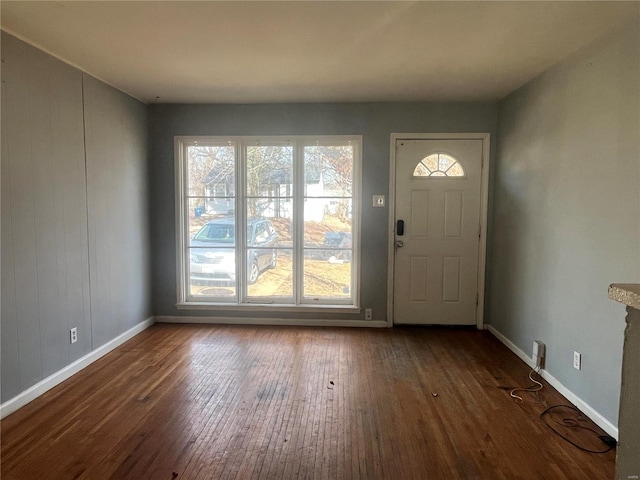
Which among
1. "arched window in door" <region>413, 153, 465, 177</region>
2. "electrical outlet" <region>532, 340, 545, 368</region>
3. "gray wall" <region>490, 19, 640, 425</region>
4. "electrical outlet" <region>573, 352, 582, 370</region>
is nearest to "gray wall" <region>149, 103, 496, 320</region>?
"arched window in door" <region>413, 153, 465, 177</region>

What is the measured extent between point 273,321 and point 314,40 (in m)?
2.86

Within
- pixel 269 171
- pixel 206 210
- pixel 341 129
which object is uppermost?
pixel 341 129

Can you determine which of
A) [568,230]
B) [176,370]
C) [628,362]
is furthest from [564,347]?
[176,370]

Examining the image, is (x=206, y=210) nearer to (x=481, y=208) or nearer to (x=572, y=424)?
(x=481, y=208)

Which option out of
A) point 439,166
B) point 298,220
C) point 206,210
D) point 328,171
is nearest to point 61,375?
point 206,210

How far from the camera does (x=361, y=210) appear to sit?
13.1 feet

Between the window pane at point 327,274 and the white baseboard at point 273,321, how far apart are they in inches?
11.1

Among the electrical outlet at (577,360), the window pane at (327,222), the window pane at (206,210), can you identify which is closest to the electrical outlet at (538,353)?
the electrical outlet at (577,360)

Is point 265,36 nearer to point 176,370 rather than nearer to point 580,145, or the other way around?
point 580,145

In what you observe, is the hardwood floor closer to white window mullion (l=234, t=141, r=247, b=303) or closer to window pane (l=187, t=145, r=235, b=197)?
white window mullion (l=234, t=141, r=247, b=303)

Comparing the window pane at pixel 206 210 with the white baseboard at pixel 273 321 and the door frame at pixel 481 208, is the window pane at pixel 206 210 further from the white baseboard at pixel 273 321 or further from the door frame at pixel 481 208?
the door frame at pixel 481 208

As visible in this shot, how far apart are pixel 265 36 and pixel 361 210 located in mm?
2067

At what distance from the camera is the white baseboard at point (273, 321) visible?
407 centimetres

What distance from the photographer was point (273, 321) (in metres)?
4.14
